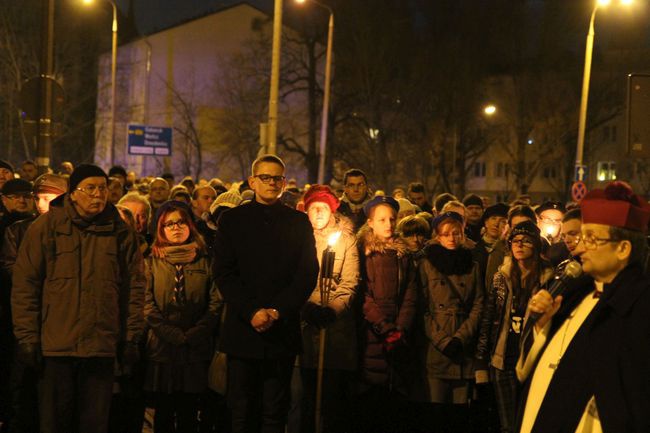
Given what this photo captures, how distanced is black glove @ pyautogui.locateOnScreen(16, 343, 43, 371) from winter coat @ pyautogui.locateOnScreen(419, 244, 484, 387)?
323 centimetres

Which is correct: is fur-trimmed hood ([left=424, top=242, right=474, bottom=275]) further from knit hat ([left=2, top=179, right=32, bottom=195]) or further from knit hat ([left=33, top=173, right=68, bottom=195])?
knit hat ([left=2, top=179, right=32, bottom=195])

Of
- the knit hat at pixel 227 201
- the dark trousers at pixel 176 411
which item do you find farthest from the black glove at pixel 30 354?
the knit hat at pixel 227 201

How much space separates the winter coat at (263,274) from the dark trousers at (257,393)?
9 centimetres

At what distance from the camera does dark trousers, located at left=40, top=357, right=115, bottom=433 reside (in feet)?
21.7

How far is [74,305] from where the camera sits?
662 cm

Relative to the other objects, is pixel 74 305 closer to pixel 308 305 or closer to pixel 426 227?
pixel 308 305

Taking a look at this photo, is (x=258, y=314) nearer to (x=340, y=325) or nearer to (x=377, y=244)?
(x=340, y=325)

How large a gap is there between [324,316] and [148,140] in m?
35.0

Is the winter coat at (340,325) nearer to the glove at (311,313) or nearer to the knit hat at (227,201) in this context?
the glove at (311,313)

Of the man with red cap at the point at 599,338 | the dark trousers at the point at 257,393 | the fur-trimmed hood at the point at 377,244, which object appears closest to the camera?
the man with red cap at the point at 599,338

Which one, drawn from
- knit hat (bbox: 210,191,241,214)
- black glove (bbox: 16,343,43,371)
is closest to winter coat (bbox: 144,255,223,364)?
black glove (bbox: 16,343,43,371)

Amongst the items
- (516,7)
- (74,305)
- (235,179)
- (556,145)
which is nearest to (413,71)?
(516,7)

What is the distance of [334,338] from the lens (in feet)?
26.6

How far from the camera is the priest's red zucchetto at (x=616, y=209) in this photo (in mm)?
4281
